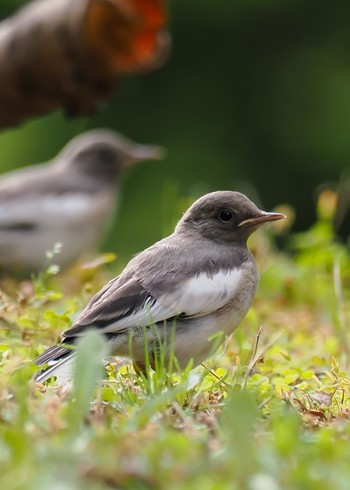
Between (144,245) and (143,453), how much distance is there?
8.72 meters

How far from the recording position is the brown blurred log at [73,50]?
6035 mm

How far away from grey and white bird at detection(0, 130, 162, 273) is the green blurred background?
4.12m

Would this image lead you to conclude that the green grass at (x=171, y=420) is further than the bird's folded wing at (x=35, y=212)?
No

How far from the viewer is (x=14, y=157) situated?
12.5 m

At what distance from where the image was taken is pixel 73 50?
609 cm

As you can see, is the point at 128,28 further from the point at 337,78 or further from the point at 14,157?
the point at 337,78

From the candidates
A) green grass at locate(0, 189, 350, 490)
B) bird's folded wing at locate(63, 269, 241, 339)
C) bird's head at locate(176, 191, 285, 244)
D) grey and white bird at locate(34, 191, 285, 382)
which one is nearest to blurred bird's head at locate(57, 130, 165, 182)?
green grass at locate(0, 189, 350, 490)

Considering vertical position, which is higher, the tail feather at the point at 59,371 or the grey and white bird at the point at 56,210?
the tail feather at the point at 59,371

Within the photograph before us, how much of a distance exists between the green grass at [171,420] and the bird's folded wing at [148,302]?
15 centimetres

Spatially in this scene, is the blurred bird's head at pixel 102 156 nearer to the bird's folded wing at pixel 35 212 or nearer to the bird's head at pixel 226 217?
the bird's folded wing at pixel 35 212

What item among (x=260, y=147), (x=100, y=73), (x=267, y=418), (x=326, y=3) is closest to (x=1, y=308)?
(x=267, y=418)

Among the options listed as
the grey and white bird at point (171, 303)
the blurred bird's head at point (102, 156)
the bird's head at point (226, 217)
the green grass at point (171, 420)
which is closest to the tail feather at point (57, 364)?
the grey and white bird at point (171, 303)

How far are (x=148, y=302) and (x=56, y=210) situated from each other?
408 cm

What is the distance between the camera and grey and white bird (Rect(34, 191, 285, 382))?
356 cm
